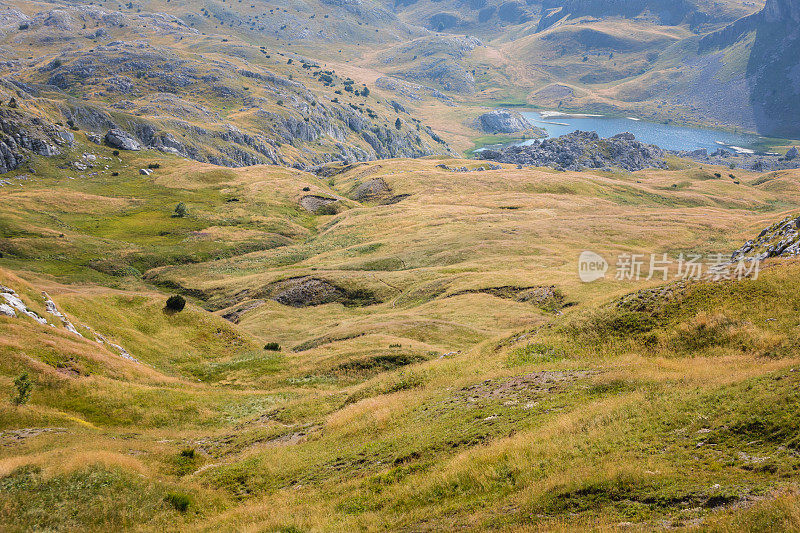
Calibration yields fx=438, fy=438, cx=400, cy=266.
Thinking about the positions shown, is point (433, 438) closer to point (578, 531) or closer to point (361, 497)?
point (361, 497)

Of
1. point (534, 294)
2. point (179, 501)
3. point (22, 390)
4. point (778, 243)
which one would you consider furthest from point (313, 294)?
point (778, 243)

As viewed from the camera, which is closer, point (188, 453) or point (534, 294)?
point (188, 453)

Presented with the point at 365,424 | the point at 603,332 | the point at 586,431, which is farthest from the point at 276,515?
the point at 603,332

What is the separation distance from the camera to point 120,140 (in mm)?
182250

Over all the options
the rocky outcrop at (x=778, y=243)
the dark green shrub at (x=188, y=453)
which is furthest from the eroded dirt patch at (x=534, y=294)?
the dark green shrub at (x=188, y=453)

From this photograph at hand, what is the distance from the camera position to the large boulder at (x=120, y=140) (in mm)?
181125

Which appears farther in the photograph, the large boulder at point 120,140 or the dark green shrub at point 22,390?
the large boulder at point 120,140

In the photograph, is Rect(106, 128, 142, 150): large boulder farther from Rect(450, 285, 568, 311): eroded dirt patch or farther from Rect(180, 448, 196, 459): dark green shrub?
Rect(180, 448, 196, 459): dark green shrub

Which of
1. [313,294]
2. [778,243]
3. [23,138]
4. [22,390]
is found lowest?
[313,294]

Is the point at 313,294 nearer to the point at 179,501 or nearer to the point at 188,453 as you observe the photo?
the point at 188,453

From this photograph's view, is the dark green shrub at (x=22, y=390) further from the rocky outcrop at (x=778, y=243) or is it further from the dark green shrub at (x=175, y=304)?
the rocky outcrop at (x=778, y=243)

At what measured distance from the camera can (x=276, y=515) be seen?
1806 cm

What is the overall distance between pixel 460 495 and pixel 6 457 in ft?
73.1

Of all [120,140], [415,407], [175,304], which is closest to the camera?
[415,407]
